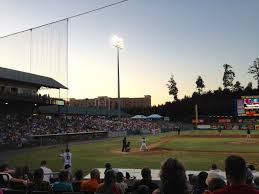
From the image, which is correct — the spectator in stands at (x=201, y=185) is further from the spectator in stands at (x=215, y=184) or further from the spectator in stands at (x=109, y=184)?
the spectator in stands at (x=215, y=184)

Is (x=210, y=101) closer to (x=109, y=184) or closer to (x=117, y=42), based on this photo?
(x=117, y=42)

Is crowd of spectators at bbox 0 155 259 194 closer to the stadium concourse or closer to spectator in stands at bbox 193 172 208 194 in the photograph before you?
spectator in stands at bbox 193 172 208 194

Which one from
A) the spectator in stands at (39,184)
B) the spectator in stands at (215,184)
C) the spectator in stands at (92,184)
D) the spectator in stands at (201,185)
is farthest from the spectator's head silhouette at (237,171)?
the spectator in stands at (92,184)

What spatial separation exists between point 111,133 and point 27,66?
135ft

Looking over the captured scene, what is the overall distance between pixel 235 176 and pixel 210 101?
105430 millimetres

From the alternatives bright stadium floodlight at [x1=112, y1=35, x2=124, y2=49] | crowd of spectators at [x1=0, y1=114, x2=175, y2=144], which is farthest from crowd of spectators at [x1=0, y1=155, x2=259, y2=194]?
bright stadium floodlight at [x1=112, y1=35, x2=124, y2=49]

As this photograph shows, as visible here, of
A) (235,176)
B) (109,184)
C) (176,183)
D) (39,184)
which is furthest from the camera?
(39,184)

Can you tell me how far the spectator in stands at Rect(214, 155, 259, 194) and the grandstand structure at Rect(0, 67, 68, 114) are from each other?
133 feet

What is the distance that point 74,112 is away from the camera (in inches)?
3167

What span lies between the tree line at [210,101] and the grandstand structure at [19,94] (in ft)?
194

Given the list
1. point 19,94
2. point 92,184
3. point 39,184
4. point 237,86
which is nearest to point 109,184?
point 39,184

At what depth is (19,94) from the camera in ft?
156

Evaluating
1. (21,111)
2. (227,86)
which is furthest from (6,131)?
(227,86)

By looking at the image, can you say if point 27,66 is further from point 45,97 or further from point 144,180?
point 45,97
